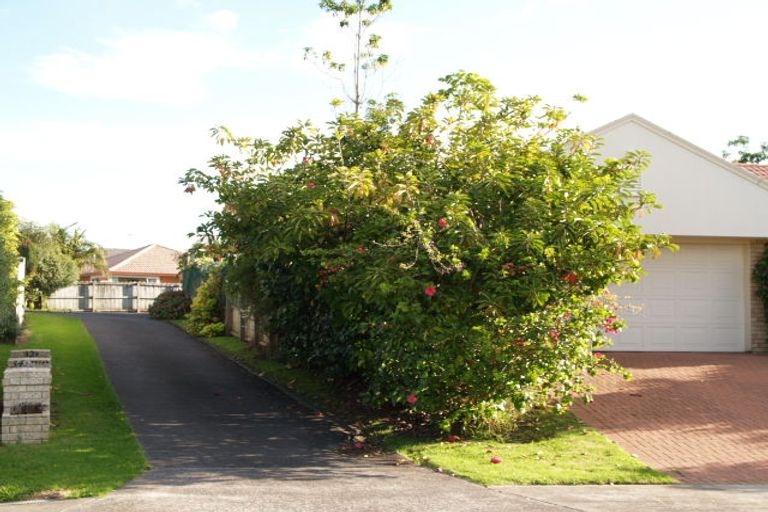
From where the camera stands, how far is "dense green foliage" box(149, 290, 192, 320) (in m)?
27.7

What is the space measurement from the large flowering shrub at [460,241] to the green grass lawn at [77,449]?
9.81ft

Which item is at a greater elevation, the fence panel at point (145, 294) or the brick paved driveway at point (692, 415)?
the fence panel at point (145, 294)

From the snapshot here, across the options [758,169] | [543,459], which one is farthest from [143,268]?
[543,459]

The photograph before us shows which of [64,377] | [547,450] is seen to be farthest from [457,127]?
[64,377]

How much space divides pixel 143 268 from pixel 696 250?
4231 centimetres

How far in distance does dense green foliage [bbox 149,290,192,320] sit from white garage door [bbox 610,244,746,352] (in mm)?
15884

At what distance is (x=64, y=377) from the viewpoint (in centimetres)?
1438

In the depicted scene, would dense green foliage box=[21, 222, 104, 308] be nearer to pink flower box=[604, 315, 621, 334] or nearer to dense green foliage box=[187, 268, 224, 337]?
dense green foliage box=[187, 268, 224, 337]

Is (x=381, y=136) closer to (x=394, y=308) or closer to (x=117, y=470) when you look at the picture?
(x=394, y=308)

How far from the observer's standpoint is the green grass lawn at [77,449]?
785 cm

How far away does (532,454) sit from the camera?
32.5 feet

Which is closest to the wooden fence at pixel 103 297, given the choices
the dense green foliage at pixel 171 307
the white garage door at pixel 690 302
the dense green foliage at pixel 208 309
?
the dense green foliage at pixel 171 307

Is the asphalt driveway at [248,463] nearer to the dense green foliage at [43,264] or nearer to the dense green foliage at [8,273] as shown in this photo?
the dense green foliage at [8,273]

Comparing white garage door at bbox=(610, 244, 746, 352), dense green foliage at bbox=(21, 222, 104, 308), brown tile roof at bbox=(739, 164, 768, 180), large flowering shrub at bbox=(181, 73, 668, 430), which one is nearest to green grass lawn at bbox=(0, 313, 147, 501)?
large flowering shrub at bbox=(181, 73, 668, 430)
